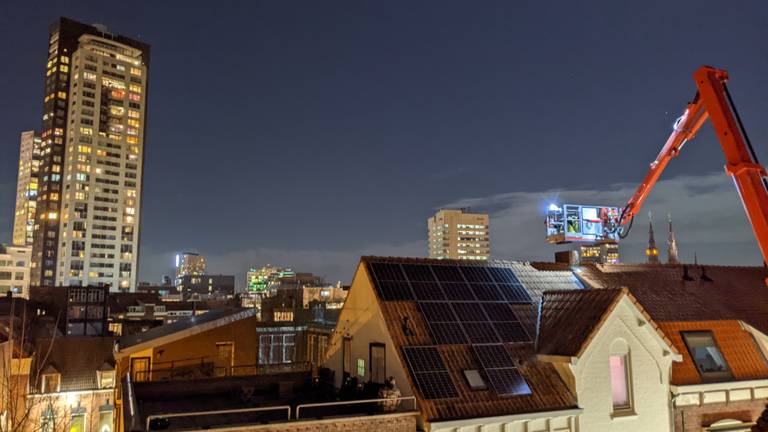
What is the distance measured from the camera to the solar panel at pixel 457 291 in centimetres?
2292

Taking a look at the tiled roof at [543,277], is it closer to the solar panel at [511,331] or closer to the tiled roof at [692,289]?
the tiled roof at [692,289]

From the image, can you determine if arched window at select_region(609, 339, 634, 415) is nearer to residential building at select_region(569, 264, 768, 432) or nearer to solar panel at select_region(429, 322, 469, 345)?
residential building at select_region(569, 264, 768, 432)

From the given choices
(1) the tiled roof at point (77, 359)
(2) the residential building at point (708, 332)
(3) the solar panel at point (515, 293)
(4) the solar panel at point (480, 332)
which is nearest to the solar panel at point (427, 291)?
(4) the solar panel at point (480, 332)

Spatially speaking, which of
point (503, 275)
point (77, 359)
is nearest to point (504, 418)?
point (503, 275)

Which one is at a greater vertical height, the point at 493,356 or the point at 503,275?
the point at 503,275

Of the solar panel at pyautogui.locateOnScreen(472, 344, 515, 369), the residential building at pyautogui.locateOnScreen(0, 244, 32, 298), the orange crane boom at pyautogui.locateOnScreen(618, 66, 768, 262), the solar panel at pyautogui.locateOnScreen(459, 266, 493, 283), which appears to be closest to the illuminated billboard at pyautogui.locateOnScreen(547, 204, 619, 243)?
the orange crane boom at pyautogui.locateOnScreen(618, 66, 768, 262)

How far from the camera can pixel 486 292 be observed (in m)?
24.0

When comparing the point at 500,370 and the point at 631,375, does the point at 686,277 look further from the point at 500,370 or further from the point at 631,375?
the point at 500,370

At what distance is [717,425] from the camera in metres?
21.5

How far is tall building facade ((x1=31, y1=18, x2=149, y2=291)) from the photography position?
593 feet

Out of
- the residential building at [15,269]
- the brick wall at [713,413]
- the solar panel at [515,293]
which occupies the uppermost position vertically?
the residential building at [15,269]

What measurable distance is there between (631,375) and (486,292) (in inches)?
248

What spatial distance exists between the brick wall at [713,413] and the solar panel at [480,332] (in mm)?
7258

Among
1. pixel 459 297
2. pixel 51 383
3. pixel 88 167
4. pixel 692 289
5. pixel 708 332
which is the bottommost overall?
pixel 51 383
